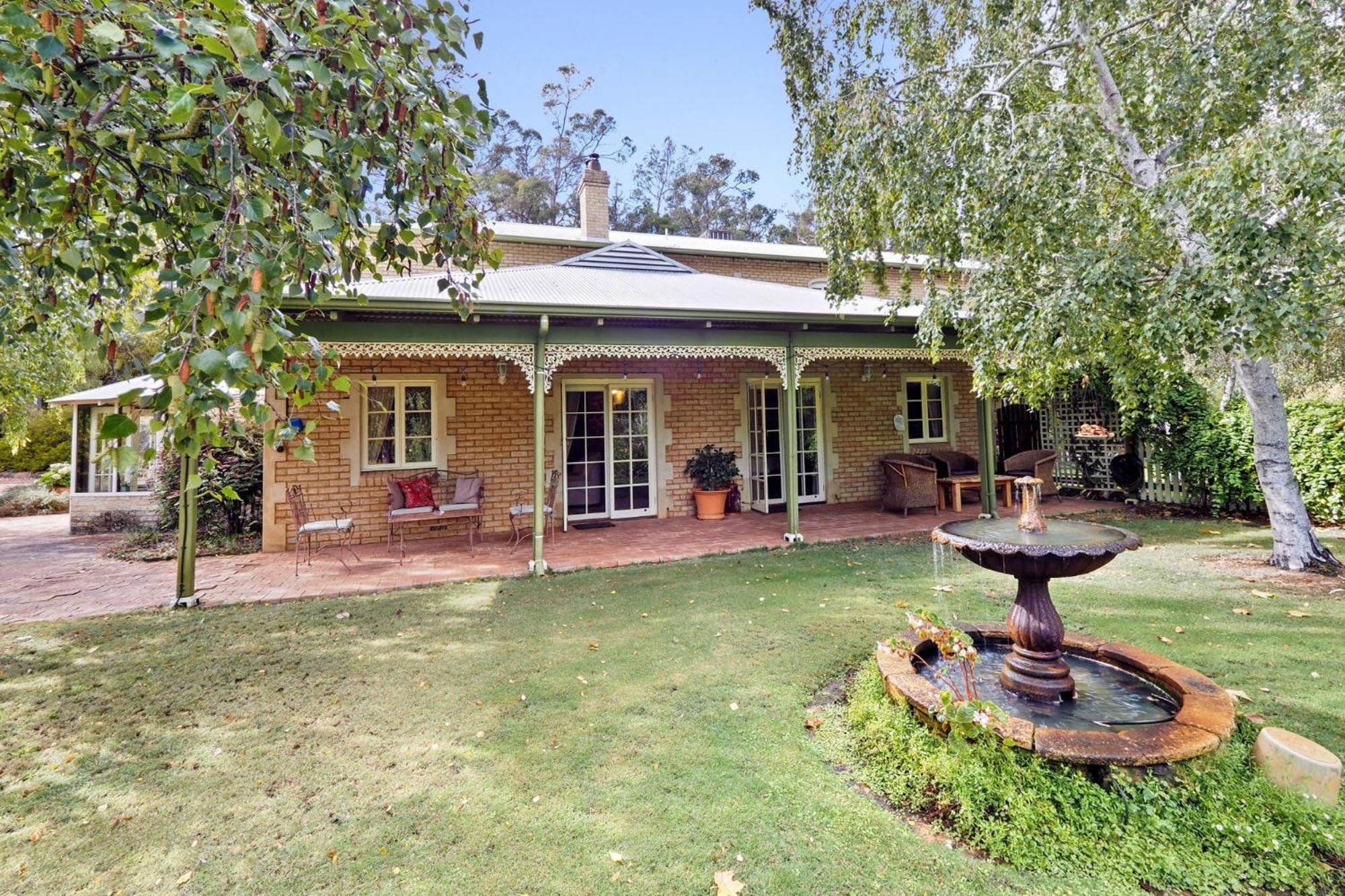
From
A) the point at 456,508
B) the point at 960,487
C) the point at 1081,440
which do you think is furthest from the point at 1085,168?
the point at 1081,440

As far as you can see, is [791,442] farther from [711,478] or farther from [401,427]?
[401,427]

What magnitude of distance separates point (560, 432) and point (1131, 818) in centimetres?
746

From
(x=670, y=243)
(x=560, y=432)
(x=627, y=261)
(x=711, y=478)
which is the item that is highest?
(x=670, y=243)

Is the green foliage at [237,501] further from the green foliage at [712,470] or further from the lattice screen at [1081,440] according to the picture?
the lattice screen at [1081,440]

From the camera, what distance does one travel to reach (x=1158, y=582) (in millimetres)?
5477

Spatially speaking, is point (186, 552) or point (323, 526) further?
point (323, 526)

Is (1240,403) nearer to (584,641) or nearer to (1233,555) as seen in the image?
(1233,555)

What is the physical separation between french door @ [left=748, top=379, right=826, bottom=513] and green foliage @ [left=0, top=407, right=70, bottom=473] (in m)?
17.3

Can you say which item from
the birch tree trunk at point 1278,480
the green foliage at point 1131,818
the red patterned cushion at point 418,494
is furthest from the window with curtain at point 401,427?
the birch tree trunk at point 1278,480

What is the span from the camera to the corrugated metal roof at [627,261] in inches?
424

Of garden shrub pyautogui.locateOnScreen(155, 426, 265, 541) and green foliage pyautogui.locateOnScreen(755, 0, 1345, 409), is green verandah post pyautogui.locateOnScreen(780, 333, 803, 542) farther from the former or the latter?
garden shrub pyautogui.locateOnScreen(155, 426, 265, 541)

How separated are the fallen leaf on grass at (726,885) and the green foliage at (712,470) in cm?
710

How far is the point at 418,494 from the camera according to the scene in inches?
296

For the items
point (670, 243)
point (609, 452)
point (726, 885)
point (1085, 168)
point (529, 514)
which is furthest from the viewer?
point (670, 243)
